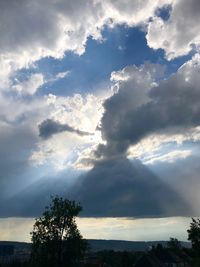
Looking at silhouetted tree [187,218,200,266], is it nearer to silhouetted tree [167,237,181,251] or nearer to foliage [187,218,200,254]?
foliage [187,218,200,254]

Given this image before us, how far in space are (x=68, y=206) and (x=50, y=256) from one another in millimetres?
9920

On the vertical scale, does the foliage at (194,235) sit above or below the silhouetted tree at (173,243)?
below

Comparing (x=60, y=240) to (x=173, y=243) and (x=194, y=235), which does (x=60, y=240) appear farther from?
(x=173, y=243)

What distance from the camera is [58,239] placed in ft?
262

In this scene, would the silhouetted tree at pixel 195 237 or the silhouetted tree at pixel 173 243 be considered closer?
the silhouetted tree at pixel 195 237

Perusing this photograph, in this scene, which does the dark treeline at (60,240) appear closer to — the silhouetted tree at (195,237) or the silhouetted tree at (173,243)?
the silhouetted tree at (195,237)

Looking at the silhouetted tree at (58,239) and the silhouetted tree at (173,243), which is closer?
the silhouetted tree at (58,239)

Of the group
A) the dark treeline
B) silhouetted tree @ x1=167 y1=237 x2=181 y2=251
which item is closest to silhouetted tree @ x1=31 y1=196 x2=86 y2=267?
the dark treeline

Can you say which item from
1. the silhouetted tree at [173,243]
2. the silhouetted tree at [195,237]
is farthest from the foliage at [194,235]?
the silhouetted tree at [173,243]

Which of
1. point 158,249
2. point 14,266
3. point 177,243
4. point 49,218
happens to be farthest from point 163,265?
point 14,266

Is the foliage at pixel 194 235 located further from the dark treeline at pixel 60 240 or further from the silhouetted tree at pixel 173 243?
the silhouetted tree at pixel 173 243

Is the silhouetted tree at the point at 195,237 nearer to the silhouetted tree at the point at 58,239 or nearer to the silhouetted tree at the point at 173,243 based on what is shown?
the silhouetted tree at the point at 58,239

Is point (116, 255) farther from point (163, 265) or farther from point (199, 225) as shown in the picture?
point (199, 225)

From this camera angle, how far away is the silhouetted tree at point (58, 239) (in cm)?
7869
